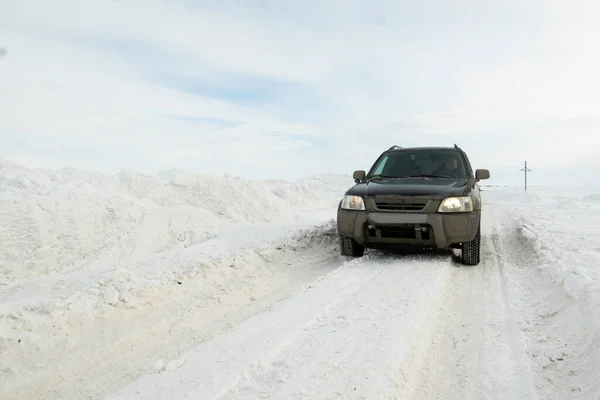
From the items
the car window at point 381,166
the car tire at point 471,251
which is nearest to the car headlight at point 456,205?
the car tire at point 471,251

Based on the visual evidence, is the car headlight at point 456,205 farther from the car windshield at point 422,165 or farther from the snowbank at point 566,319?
the snowbank at point 566,319

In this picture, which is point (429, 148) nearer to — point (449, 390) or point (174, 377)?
point (449, 390)

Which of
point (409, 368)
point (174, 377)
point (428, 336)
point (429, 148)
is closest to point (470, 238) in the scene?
point (429, 148)

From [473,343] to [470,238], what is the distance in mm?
2560

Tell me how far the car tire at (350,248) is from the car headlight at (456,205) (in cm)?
140

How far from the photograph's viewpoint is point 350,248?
243 inches

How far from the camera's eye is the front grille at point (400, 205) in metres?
5.43

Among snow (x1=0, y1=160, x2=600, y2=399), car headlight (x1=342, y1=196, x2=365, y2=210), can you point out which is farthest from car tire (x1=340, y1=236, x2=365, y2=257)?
car headlight (x1=342, y1=196, x2=365, y2=210)

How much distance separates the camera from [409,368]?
270cm

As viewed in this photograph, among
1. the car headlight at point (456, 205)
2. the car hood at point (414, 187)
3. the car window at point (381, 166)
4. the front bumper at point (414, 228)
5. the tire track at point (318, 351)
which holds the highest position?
the car window at point (381, 166)

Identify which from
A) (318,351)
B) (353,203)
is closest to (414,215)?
(353,203)

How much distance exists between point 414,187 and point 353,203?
89 cm

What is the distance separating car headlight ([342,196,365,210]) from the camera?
5.75m

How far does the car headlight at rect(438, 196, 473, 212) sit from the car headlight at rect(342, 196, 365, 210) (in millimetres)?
1065
